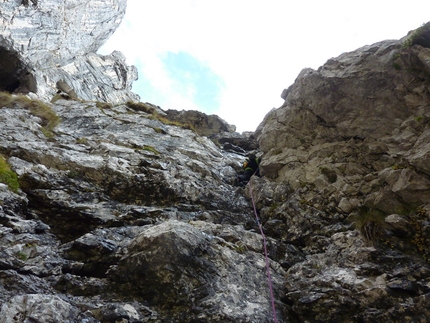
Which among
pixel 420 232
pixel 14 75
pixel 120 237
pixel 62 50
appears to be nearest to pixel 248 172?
pixel 420 232

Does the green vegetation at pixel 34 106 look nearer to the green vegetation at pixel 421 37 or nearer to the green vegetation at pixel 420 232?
the green vegetation at pixel 420 232

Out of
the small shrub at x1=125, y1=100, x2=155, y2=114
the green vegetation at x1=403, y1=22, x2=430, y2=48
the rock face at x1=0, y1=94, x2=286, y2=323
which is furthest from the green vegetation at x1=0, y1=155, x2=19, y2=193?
the small shrub at x1=125, y1=100, x2=155, y2=114

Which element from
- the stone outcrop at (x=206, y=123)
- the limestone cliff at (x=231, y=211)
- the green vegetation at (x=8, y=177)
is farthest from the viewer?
the stone outcrop at (x=206, y=123)

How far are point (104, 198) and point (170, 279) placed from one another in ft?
15.5

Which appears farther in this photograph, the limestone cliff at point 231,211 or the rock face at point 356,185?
the rock face at point 356,185

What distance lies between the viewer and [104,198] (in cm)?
1088

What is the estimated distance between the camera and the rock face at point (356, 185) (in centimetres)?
733

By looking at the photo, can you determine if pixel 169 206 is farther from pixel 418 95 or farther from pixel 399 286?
pixel 418 95

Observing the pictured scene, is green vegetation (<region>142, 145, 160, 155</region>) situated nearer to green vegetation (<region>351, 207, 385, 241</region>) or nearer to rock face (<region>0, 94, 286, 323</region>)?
rock face (<region>0, 94, 286, 323</region>)

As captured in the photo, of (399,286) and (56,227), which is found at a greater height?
(56,227)

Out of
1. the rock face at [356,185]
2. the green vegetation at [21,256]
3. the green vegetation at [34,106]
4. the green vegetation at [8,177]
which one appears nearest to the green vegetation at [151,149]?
the rock face at [356,185]

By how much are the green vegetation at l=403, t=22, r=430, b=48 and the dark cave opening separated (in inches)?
908

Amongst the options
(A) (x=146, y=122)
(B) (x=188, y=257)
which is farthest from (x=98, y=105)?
(B) (x=188, y=257)

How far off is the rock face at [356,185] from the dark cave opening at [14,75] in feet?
58.6
